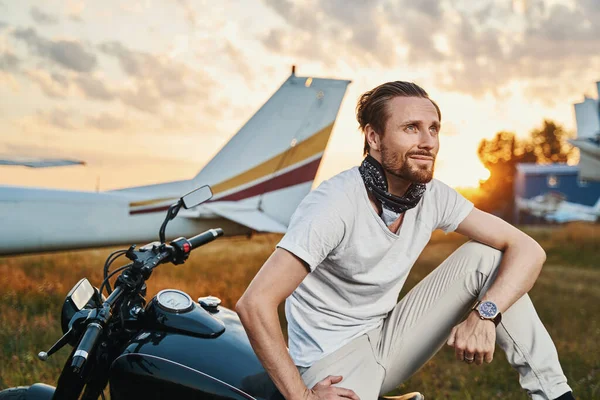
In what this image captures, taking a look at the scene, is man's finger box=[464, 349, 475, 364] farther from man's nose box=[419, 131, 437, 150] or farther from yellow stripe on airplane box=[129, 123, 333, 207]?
yellow stripe on airplane box=[129, 123, 333, 207]

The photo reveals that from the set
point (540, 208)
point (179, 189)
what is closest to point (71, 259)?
point (179, 189)

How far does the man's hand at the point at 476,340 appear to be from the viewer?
2.04 meters

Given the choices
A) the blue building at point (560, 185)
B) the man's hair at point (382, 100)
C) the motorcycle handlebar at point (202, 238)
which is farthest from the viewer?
the blue building at point (560, 185)

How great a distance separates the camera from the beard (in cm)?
213

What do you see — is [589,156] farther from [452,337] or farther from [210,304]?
[210,304]

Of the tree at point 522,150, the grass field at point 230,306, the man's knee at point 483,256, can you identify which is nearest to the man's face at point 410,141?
the man's knee at point 483,256

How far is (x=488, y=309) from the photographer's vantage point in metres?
2.08

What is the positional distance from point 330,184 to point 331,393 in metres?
0.74

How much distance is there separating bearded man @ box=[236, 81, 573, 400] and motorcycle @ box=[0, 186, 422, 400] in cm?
30

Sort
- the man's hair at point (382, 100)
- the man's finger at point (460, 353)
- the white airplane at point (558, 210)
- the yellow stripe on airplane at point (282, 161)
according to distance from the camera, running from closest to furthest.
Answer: the man's finger at point (460, 353) < the man's hair at point (382, 100) < the yellow stripe on airplane at point (282, 161) < the white airplane at point (558, 210)

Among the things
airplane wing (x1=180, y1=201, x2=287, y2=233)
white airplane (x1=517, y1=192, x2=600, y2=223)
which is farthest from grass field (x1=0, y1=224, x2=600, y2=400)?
white airplane (x1=517, y1=192, x2=600, y2=223)

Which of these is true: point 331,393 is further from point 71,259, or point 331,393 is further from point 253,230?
point 71,259

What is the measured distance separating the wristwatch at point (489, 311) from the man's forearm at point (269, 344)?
76 cm

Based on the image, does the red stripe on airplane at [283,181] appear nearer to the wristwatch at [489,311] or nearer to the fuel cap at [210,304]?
the fuel cap at [210,304]
